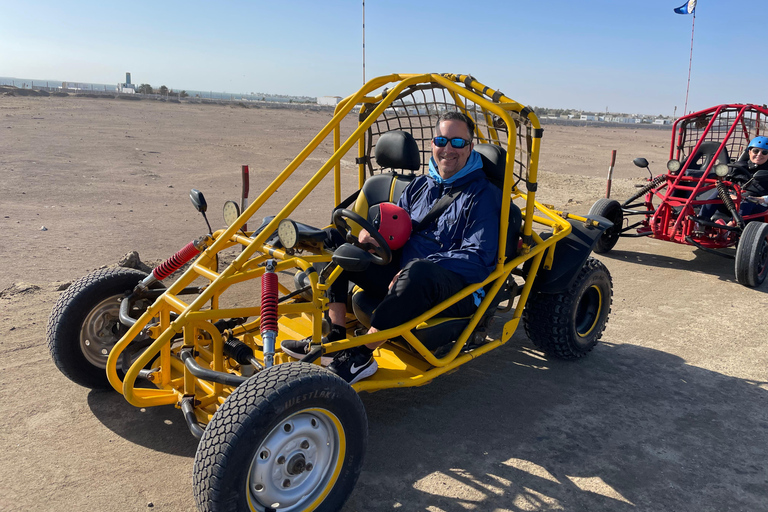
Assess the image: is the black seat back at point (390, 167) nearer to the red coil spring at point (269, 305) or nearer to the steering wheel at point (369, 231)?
the steering wheel at point (369, 231)

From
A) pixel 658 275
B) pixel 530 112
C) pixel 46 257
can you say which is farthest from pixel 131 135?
pixel 530 112

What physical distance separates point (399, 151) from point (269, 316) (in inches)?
71.5

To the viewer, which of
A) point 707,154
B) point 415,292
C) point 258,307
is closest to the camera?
point 258,307

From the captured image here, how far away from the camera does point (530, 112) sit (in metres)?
3.91

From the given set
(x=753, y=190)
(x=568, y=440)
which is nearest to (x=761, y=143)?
(x=753, y=190)

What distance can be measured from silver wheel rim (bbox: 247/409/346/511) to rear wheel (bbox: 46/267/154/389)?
174cm

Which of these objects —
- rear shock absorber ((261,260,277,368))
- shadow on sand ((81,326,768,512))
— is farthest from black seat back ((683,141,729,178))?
rear shock absorber ((261,260,277,368))

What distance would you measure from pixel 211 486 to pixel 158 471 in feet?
2.98

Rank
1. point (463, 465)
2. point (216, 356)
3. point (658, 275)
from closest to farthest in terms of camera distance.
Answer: point (216, 356), point (463, 465), point (658, 275)

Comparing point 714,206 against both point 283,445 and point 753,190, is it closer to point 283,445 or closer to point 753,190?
point 753,190

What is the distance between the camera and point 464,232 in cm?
389

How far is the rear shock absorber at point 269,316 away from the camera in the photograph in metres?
2.91

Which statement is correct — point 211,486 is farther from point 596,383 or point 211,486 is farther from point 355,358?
point 596,383

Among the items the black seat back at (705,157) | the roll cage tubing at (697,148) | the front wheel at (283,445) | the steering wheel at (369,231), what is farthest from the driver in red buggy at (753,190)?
the front wheel at (283,445)
